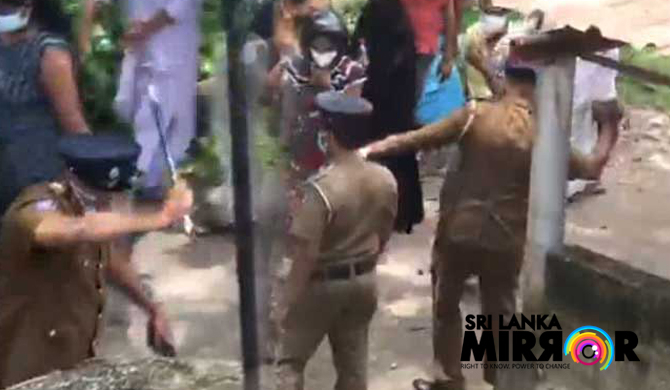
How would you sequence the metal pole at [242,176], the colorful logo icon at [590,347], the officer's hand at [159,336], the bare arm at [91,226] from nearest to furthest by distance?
the bare arm at [91,226], the colorful logo icon at [590,347], the metal pole at [242,176], the officer's hand at [159,336]

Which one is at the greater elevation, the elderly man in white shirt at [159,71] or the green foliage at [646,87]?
the elderly man in white shirt at [159,71]

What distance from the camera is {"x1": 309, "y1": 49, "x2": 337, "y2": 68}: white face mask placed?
5.27m

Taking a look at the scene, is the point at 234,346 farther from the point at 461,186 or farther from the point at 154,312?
the point at 461,186

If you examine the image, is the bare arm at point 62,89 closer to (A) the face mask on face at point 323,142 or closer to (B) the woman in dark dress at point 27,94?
(B) the woman in dark dress at point 27,94

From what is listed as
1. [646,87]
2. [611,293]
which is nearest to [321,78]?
[611,293]

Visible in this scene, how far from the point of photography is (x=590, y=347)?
4.99 m

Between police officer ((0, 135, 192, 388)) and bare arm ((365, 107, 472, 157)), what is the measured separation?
802mm

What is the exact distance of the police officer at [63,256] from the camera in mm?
4734

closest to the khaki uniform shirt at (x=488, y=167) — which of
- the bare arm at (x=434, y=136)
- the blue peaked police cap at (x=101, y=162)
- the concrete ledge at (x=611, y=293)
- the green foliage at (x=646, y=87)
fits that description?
the bare arm at (x=434, y=136)

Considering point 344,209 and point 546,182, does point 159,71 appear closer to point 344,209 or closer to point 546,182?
point 344,209

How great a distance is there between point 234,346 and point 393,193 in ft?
2.78

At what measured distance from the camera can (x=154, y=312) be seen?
5543mm

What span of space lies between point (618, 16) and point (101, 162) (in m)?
3.51

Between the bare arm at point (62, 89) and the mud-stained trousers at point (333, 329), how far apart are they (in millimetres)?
933
